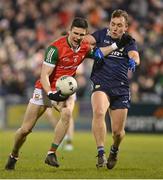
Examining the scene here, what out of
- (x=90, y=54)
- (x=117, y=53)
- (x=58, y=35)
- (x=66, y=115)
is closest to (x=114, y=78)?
(x=117, y=53)

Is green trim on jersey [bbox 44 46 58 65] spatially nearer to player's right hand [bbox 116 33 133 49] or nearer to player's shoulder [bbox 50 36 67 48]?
player's shoulder [bbox 50 36 67 48]

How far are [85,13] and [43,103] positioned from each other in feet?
53.1

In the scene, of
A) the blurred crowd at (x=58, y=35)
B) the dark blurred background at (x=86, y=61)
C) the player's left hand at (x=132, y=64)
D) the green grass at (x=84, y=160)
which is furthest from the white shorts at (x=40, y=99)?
the blurred crowd at (x=58, y=35)

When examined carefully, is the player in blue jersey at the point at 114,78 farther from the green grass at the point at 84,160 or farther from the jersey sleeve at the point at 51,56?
the jersey sleeve at the point at 51,56

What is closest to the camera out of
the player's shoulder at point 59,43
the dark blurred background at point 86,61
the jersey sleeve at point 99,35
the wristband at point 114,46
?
the player's shoulder at point 59,43

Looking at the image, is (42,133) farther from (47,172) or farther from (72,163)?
(47,172)

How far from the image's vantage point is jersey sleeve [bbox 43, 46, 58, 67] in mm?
10898

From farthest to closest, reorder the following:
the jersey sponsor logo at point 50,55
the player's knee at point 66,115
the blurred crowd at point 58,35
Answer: the blurred crowd at point 58,35 < the player's knee at point 66,115 < the jersey sponsor logo at point 50,55

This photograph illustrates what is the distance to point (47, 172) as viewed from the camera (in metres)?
11.0

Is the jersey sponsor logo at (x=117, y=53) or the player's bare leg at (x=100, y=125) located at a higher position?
the jersey sponsor logo at (x=117, y=53)

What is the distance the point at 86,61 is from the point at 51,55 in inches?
531

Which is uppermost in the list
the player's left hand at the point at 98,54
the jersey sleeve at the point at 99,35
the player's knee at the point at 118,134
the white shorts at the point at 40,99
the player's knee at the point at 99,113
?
the jersey sleeve at the point at 99,35

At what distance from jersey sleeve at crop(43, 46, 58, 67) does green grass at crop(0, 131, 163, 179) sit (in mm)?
1561

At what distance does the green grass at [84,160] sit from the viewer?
10.7 m
